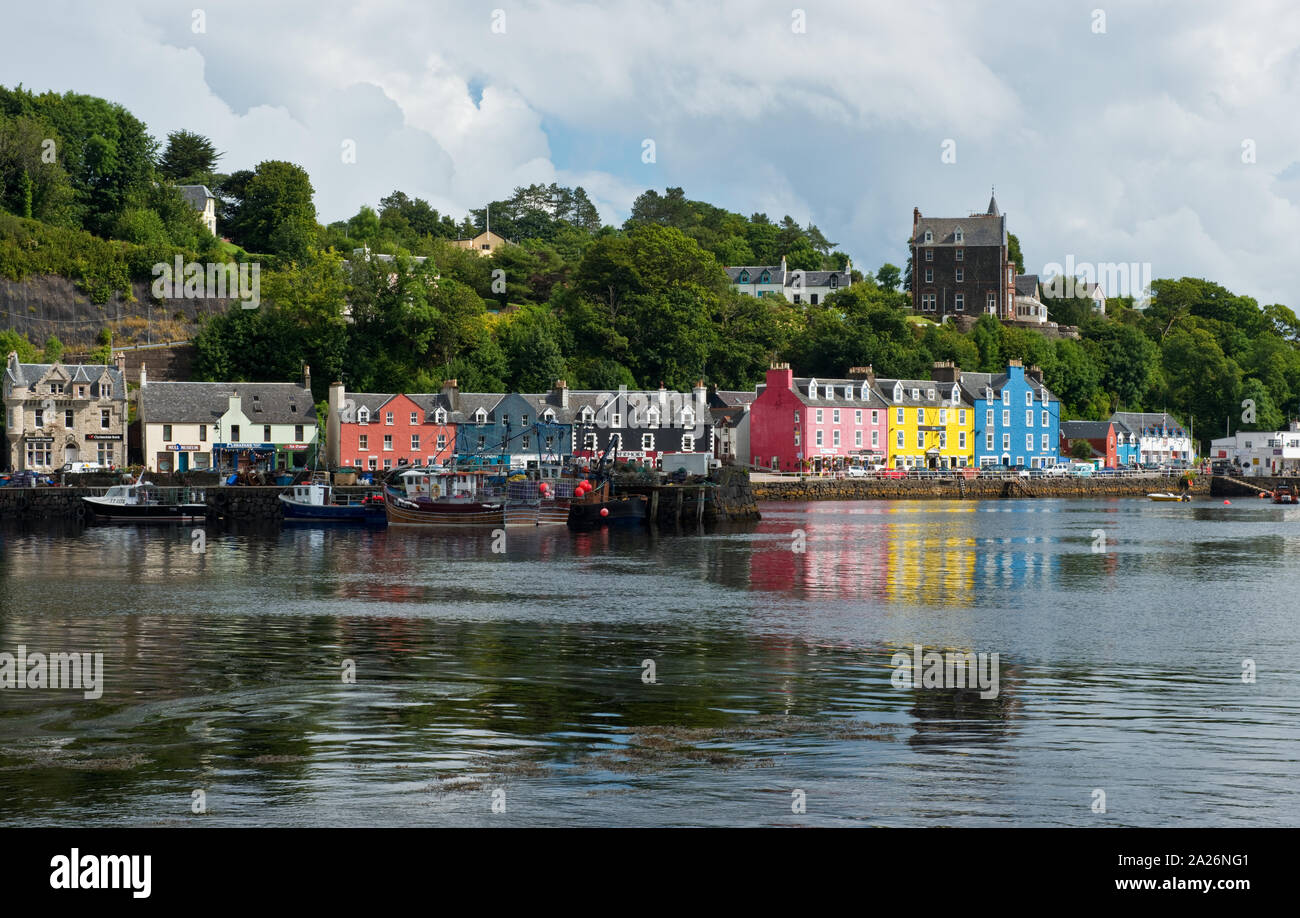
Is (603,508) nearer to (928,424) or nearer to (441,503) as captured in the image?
(441,503)

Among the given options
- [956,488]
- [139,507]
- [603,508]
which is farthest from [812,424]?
[139,507]

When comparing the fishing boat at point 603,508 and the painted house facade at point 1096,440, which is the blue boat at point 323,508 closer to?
the fishing boat at point 603,508

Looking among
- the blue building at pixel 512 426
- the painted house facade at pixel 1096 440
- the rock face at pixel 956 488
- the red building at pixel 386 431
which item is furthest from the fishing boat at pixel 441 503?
the painted house facade at pixel 1096 440

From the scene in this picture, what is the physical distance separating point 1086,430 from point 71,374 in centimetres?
9104

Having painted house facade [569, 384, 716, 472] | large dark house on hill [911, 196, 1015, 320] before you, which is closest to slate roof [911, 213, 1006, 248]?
large dark house on hill [911, 196, 1015, 320]

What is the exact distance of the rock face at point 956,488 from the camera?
332 ft

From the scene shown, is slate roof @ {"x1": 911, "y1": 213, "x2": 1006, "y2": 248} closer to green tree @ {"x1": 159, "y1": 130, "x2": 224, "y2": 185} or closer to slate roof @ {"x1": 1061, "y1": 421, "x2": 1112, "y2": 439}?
slate roof @ {"x1": 1061, "y1": 421, "x2": 1112, "y2": 439}

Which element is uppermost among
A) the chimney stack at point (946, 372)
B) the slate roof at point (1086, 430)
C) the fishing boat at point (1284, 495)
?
the chimney stack at point (946, 372)

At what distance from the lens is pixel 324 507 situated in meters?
71.2

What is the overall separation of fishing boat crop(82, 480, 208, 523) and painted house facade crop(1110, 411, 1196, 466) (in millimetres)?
92929

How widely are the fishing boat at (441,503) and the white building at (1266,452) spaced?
92545mm

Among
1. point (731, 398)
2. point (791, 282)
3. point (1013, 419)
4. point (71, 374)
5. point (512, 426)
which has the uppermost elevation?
point (791, 282)

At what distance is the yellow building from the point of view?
11519 centimetres
